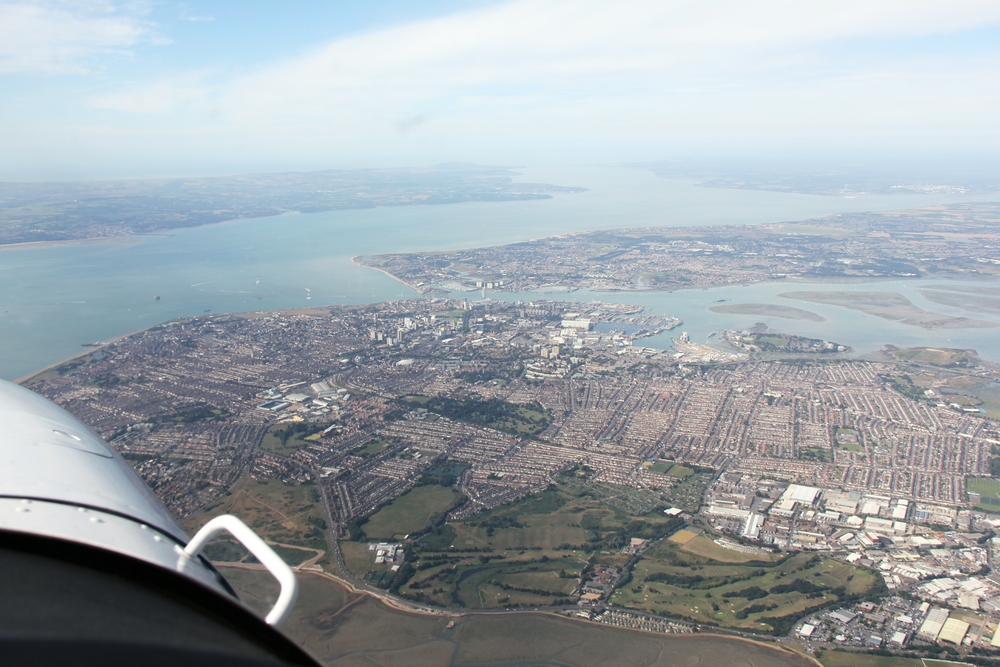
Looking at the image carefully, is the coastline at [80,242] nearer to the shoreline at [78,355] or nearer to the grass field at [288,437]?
the shoreline at [78,355]

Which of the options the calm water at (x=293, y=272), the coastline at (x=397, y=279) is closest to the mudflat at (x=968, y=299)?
the calm water at (x=293, y=272)

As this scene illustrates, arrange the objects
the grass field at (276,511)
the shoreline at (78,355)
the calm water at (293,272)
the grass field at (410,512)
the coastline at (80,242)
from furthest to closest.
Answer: the coastline at (80,242) < the calm water at (293,272) < the shoreline at (78,355) < the grass field at (410,512) < the grass field at (276,511)

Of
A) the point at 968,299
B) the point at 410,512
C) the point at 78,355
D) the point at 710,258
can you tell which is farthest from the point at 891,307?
the point at 78,355

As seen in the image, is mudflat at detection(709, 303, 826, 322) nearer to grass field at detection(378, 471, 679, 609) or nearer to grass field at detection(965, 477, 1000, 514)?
grass field at detection(965, 477, 1000, 514)

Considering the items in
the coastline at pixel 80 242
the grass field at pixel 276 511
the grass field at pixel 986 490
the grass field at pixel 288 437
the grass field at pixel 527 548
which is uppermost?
the coastline at pixel 80 242

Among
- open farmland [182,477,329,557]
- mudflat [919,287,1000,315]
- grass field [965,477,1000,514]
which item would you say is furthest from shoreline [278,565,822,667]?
mudflat [919,287,1000,315]
